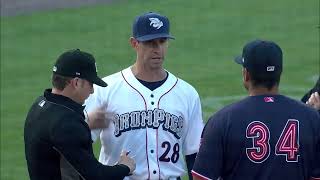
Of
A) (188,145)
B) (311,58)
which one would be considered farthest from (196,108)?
(311,58)

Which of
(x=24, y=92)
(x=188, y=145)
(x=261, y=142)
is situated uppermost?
(x=261, y=142)

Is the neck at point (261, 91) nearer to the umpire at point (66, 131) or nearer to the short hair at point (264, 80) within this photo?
the short hair at point (264, 80)

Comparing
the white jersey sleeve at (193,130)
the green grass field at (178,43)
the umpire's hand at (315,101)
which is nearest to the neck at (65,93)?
the white jersey sleeve at (193,130)

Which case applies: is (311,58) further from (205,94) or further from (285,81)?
(205,94)

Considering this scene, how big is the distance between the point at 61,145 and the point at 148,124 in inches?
35.7

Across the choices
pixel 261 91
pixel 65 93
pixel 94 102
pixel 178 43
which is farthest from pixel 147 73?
pixel 178 43

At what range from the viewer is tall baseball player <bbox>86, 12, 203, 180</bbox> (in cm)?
611

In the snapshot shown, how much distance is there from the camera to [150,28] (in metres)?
6.14

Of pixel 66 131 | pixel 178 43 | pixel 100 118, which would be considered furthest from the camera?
pixel 178 43

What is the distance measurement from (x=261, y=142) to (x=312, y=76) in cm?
888

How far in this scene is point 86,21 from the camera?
17891mm

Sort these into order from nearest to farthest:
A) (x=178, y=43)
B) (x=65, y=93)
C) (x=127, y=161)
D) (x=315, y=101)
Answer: (x=65, y=93)
(x=127, y=161)
(x=315, y=101)
(x=178, y=43)

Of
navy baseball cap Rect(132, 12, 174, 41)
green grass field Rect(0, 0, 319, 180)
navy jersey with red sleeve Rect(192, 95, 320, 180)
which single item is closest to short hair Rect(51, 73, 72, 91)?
navy baseball cap Rect(132, 12, 174, 41)

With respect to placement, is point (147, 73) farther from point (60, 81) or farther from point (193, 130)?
point (60, 81)
